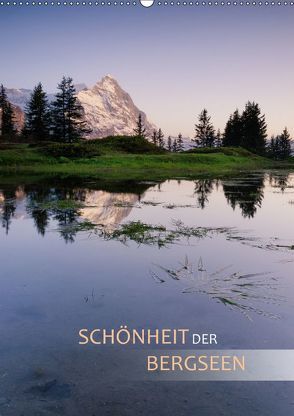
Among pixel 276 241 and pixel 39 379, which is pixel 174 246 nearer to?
pixel 276 241

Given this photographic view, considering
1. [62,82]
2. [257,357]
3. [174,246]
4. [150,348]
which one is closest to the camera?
[257,357]

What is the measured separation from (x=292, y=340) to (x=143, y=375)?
7.28 ft

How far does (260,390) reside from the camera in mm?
4422

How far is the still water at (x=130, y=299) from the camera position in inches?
167

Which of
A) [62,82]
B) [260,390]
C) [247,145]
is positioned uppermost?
[62,82]

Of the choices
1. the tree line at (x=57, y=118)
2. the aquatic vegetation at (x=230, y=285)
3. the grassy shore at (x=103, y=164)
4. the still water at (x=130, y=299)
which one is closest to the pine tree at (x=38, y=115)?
the tree line at (x=57, y=118)

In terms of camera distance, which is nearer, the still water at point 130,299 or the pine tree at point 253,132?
the still water at point 130,299

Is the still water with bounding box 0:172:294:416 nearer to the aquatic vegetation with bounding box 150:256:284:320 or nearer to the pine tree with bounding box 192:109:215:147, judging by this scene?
the aquatic vegetation with bounding box 150:256:284:320

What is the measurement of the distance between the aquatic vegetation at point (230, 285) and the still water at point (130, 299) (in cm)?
2

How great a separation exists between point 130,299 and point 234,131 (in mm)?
112058

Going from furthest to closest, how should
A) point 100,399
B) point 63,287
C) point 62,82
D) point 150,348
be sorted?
point 62,82 → point 63,287 → point 150,348 → point 100,399

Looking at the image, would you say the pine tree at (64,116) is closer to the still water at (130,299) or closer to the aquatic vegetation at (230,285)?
the still water at (130,299)

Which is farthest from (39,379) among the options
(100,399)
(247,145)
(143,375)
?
(247,145)

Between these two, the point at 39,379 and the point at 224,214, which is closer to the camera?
the point at 39,379
